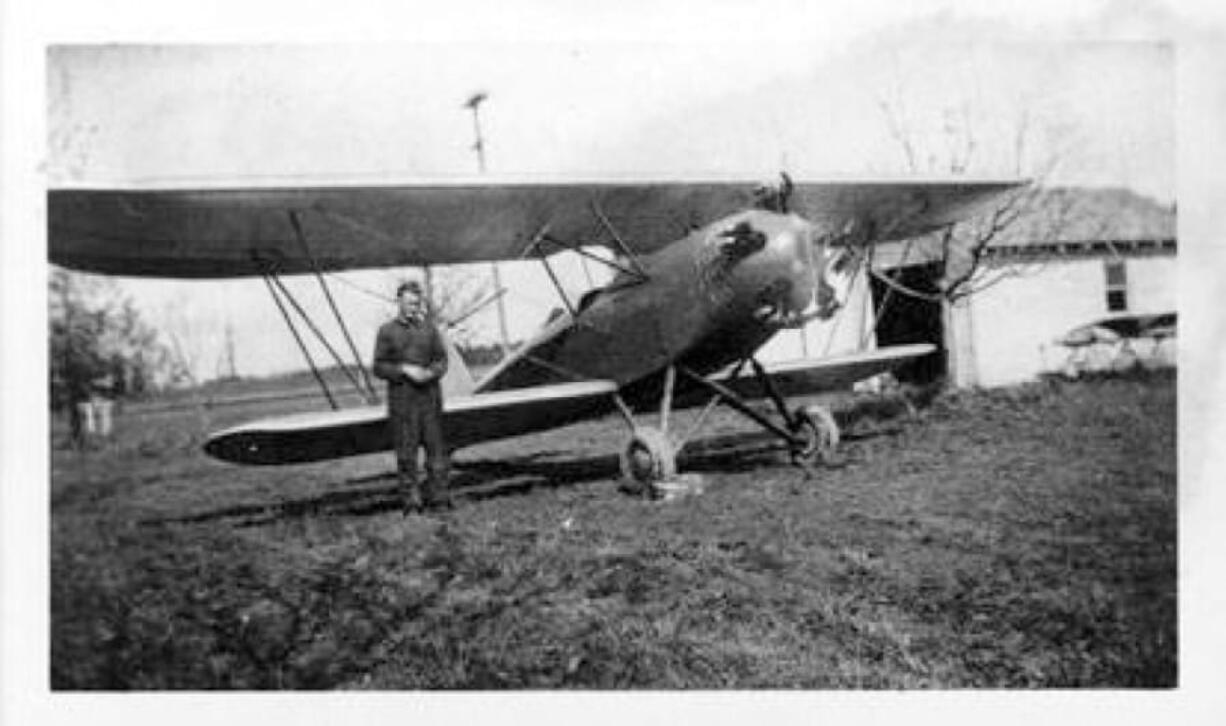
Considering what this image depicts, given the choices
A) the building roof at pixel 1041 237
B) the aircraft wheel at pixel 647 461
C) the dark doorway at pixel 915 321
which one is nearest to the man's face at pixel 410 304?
the aircraft wheel at pixel 647 461

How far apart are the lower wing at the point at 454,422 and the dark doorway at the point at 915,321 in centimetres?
284

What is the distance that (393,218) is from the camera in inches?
196

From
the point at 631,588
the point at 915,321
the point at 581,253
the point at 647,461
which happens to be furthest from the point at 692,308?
the point at 915,321

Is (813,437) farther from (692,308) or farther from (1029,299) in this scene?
(1029,299)

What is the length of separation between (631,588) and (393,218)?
6.60ft

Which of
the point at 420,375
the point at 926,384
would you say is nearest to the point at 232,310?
the point at 420,375

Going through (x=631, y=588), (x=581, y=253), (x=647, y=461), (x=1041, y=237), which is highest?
(x=1041, y=237)

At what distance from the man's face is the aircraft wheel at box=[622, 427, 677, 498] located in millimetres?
1293

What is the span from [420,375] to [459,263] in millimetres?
1087

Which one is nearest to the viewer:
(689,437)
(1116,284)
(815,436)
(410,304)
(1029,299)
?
(410,304)

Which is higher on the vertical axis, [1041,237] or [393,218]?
[1041,237]

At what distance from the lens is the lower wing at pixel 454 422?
480 cm

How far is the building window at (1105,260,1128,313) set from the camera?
33.4ft

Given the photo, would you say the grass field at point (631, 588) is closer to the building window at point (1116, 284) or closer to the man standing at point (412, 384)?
the man standing at point (412, 384)
